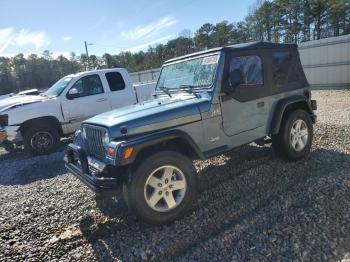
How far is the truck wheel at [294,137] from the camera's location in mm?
5324

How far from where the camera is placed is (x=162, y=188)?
12.7 feet

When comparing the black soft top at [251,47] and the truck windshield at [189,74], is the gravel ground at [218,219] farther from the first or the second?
the black soft top at [251,47]

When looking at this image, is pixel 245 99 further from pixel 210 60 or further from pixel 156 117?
pixel 156 117

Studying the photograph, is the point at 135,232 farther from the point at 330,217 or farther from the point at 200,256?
the point at 330,217

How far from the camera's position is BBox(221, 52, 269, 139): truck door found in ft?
15.0

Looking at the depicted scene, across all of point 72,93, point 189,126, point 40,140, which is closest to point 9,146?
point 40,140

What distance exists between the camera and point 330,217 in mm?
3680

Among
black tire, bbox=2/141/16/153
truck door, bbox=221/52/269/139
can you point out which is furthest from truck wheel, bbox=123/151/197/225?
black tire, bbox=2/141/16/153

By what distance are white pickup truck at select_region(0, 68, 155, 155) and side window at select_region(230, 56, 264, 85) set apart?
375 centimetres

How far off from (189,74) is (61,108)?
4.87 metres

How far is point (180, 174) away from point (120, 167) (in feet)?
2.40

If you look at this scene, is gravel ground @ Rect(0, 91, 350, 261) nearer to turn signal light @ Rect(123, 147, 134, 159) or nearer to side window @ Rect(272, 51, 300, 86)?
turn signal light @ Rect(123, 147, 134, 159)

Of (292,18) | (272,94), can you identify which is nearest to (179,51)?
(292,18)

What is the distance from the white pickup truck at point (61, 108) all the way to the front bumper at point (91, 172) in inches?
162
